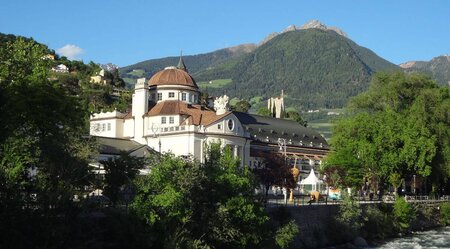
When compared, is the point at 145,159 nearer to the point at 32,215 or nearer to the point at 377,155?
the point at 32,215

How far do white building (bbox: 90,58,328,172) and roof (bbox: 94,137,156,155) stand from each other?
8.72 feet

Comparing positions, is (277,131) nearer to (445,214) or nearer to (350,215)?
(445,214)

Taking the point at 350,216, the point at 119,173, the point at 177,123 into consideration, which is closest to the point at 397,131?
the point at 350,216

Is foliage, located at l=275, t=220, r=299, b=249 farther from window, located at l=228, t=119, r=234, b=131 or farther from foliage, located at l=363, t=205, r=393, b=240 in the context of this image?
window, located at l=228, t=119, r=234, b=131

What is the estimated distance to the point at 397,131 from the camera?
2717 inches

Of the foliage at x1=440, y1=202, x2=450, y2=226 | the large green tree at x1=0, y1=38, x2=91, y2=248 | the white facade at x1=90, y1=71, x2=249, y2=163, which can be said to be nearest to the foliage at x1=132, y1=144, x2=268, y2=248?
A: the large green tree at x1=0, y1=38, x2=91, y2=248

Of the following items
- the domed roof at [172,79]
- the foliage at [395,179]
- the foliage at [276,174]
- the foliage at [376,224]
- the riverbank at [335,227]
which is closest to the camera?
the riverbank at [335,227]

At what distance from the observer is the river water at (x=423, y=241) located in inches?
1996

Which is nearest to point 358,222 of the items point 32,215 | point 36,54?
point 36,54

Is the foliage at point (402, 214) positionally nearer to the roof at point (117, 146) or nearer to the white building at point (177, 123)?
the white building at point (177, 123)

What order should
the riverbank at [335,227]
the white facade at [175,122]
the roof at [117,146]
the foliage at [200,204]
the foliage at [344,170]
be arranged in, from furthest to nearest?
1. the white facade at [175,122]
2. the foliage at [344,170]
3. the roof at [117,146]
4. the riverbank at [335,227]
5. the foliage at [200,204]

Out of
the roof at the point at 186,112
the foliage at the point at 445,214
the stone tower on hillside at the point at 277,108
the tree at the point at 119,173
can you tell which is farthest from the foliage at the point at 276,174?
the stone tower on hillside at the point at 277,108

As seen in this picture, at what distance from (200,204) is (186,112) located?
4613cm

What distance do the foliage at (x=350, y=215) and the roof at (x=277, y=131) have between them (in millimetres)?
41798
